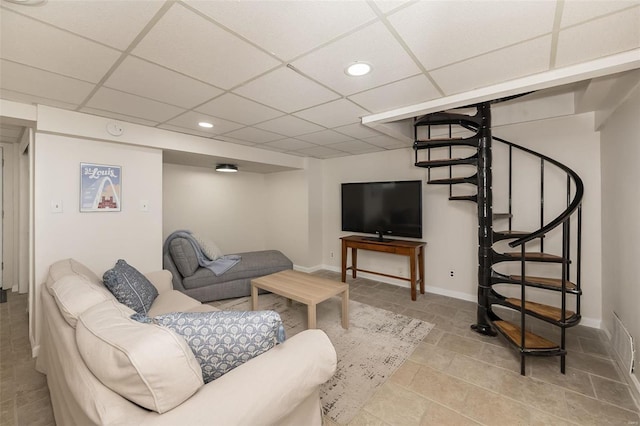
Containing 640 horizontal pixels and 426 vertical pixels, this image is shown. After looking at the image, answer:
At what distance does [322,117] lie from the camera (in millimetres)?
2748

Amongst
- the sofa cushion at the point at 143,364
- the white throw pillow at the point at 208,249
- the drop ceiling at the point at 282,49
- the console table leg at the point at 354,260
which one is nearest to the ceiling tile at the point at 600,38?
the drop ceiling at the point at 282,49

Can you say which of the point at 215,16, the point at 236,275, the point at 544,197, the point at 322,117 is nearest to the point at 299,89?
the point at 322,117

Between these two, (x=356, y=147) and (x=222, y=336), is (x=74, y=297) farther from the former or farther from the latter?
(x=356, y=147)

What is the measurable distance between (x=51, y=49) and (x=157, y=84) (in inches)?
22.0

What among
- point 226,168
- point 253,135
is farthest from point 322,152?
point 226,168

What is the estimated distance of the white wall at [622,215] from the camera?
189 centimetres

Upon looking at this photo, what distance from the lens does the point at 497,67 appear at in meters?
1.78

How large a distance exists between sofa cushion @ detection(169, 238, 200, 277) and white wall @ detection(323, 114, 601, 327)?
2610 millimetres

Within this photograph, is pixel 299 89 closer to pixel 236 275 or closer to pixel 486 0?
pixel 486 0

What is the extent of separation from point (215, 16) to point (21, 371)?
309cm

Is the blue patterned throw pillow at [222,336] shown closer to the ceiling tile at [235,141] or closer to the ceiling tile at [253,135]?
the ceiling tile at [253,135]

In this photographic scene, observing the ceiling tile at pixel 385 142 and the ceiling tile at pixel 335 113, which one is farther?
the ceiling tile at pixel 385 142

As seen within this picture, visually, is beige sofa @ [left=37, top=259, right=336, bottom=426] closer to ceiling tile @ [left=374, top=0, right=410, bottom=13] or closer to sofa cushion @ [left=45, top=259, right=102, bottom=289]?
sofa cushion @ [left=45, top=259, right=102, bottom=289]

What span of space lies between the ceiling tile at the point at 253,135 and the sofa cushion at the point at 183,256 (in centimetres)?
158
